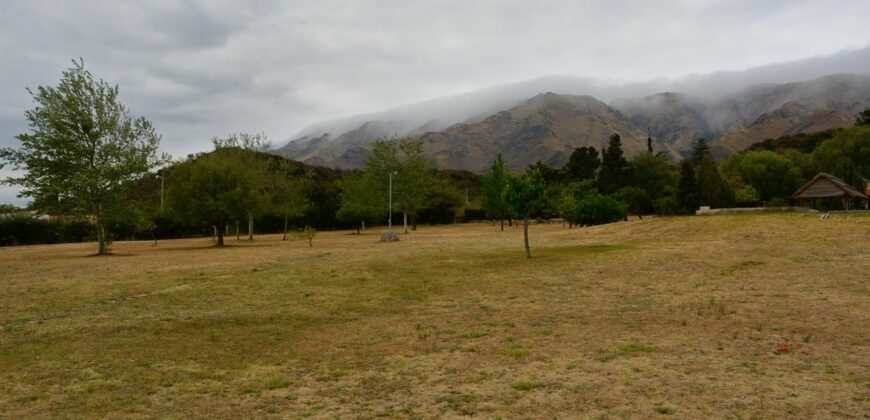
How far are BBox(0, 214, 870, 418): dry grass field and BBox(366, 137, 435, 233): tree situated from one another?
46227 millimetres

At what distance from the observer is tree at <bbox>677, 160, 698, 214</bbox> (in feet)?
200

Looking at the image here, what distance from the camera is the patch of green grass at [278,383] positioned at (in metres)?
7.48

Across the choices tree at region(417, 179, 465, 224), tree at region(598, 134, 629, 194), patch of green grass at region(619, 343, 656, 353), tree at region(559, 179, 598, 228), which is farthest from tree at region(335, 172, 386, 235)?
patch of green grass at region(619, 343, 656, 353)

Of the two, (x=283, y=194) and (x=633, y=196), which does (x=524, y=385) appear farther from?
(x=633, y=196)

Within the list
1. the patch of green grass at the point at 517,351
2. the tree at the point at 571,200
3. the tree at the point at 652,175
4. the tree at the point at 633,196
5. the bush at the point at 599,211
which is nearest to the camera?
the patch of green grass at the point at 517,351

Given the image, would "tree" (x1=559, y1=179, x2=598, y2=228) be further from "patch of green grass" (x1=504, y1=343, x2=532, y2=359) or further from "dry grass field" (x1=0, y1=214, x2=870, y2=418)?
"patch of green grass" (x1=504, y1=343, x2=532, y2=359)

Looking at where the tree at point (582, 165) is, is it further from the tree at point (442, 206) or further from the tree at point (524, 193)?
the tree at point (524, 193)

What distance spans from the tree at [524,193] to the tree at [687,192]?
43.0 m

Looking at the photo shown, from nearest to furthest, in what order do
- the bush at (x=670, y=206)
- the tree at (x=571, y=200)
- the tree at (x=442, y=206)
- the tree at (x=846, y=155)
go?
1. the tree at (x=571, y=200)
2. the bush at (x=670, y=206)
3. the tree at (x=846, y=155)
4. the tree at (x=442, y=206)

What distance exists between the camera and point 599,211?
52.7 meters

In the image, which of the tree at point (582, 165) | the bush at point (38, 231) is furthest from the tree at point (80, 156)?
the tree at point (582, 165)

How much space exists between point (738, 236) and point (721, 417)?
79.8 feet

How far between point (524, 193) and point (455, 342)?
16681mm

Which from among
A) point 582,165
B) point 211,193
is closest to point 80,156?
point 211,193
